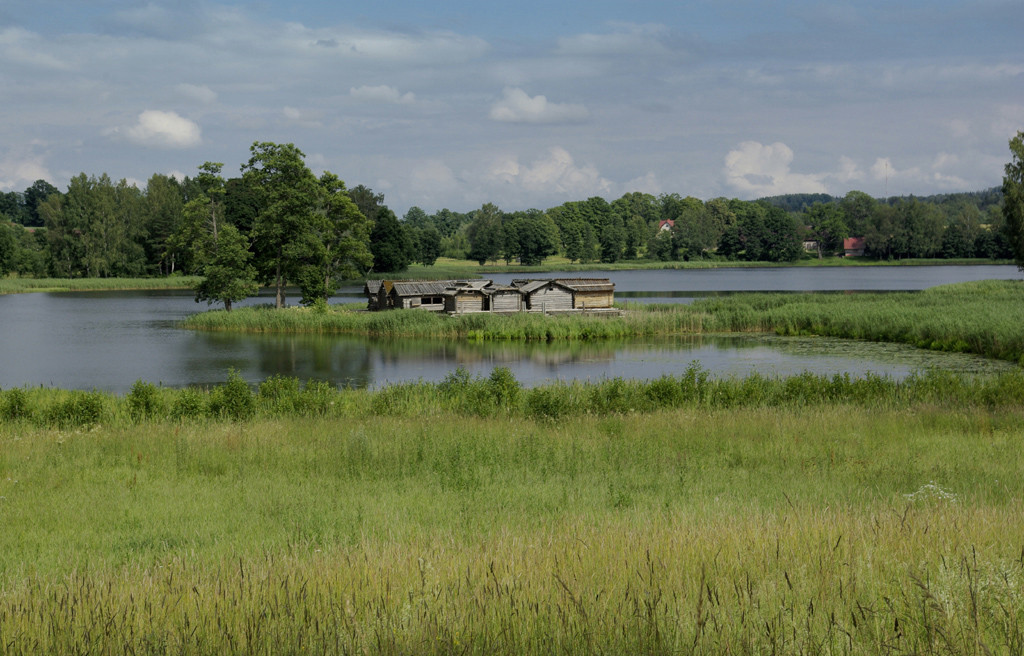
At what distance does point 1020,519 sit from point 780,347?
38.6m

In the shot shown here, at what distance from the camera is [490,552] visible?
543cm

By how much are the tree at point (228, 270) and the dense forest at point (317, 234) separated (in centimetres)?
15

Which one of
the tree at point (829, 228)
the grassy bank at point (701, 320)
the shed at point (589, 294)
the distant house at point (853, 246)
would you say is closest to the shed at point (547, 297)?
the shed at point (589, 294)

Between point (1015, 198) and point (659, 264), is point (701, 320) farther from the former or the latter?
point (659, 264)

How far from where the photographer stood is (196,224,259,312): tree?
61.7m

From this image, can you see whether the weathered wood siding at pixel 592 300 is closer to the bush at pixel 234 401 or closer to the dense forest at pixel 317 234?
the dense forest at pixel 317 234

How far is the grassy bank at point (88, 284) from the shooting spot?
327ft

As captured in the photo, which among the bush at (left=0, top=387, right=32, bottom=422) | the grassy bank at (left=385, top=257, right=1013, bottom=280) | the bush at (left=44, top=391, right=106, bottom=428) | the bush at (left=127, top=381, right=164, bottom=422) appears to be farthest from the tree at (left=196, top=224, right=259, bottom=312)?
the grassy bank at (left=385, top=257, right=1013, bottom=280)

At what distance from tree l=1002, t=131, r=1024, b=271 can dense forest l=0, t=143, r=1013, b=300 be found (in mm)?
2660

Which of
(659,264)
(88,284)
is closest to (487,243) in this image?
(659,264)

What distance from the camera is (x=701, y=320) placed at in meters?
53.4

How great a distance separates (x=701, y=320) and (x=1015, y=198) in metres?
36.4

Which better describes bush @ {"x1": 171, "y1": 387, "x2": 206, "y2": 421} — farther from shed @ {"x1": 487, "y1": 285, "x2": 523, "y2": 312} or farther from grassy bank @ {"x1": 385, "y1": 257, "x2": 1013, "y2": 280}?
grassy bank @ {"x1": 385, "y1": 257, "x2": 1013, "y2": 280}

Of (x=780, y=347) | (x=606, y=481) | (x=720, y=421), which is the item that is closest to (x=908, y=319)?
(x=780, y=347)
